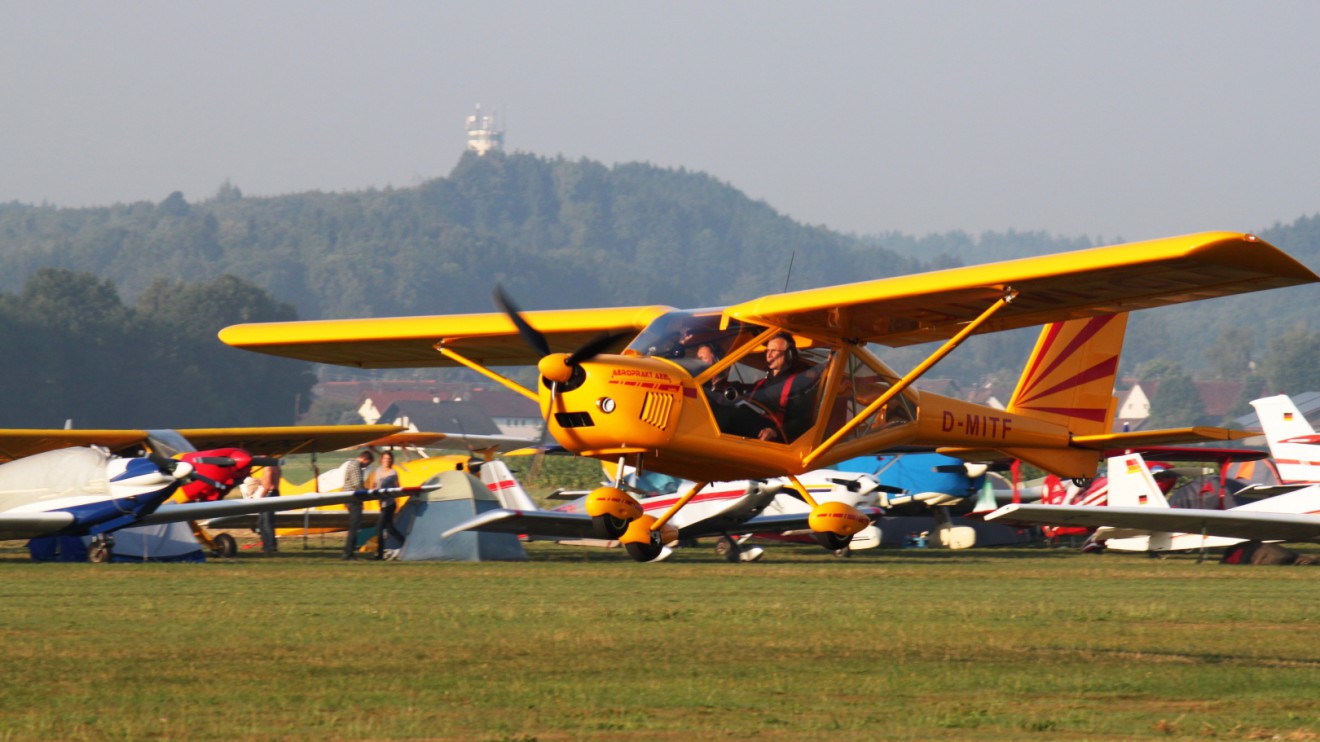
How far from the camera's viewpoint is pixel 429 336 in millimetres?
13172

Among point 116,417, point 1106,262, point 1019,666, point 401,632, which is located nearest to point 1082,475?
point 1019,666

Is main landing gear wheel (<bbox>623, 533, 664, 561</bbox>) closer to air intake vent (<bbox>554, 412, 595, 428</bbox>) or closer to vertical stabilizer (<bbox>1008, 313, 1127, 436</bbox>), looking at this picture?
air intake vent (<bbox>554, 412, 595, 428</bbox>)

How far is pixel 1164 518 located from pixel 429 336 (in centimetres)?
1140

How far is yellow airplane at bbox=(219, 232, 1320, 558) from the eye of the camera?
32.8 ft

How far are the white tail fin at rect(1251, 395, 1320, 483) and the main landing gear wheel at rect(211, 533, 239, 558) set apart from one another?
1654 centimetres

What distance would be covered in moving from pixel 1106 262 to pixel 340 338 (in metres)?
6.51

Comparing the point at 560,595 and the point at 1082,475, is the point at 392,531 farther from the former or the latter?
the point at 1082,475

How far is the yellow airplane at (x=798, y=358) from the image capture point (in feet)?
32.8

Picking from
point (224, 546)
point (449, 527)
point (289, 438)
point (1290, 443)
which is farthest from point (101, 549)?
point (1290, 443)

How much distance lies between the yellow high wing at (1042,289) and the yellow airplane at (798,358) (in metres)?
0.01

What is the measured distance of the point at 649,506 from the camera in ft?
77.9

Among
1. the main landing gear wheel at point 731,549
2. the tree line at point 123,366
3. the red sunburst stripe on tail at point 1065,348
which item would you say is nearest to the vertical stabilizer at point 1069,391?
the red sunburst stripe on tail at point 1065,348

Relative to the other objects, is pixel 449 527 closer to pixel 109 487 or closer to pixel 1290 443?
pixel 109 487

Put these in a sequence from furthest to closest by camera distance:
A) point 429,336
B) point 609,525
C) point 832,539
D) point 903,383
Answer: point 429,336 < point 903,383 < point 832,539 < point 609,525
